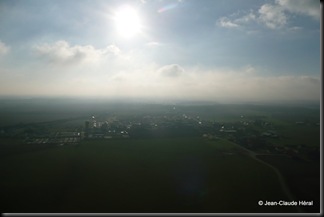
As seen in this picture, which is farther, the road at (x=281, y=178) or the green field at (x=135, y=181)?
the road at (x=281, y=178)

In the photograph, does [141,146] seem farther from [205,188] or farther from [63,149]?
[205,188]

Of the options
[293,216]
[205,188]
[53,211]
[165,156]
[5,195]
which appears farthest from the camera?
[165,156]

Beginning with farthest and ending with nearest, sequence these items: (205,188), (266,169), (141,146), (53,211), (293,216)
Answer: (141,146) < (266,169) < (205,188) < (53,211) < (293,216)

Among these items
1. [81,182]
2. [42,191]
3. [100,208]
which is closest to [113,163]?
[81,182]

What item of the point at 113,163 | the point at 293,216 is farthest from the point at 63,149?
the point at 293,216

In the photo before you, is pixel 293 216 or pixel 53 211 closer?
pixel 293 216

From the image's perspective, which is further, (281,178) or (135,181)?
(281,178)

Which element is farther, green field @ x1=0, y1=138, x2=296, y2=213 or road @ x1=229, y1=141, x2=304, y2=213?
road @ x1=229, y1=141, x2=304, y2=213
